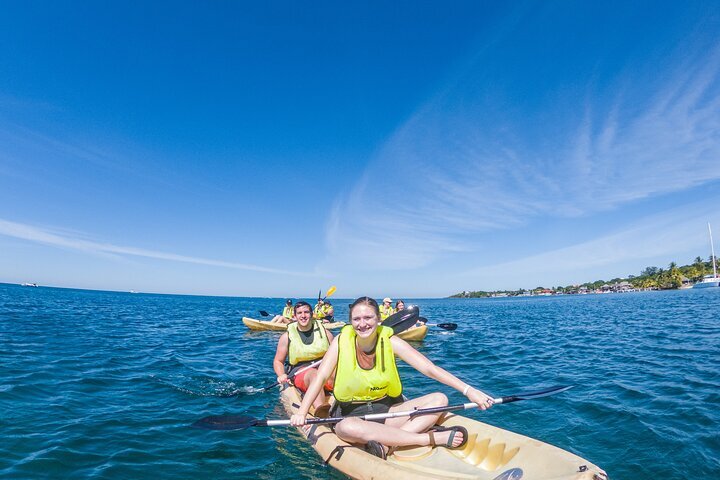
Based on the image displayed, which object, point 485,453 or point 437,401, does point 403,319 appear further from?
point 485,453

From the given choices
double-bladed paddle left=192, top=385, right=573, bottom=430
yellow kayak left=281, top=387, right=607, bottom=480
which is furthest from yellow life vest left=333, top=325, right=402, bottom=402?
yellow kayak left=281, top=387, right=607, bottom=480

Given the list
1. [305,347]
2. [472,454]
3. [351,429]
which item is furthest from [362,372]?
[305,347]

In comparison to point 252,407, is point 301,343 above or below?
above

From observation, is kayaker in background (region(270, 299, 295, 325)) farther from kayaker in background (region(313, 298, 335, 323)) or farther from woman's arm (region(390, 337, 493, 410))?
woman's arm (region(390, 337, 493, 410))

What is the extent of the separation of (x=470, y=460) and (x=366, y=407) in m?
1.43

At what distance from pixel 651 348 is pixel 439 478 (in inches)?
530

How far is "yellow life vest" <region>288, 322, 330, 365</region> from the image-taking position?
8.01 metres

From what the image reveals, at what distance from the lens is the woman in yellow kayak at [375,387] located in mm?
4664

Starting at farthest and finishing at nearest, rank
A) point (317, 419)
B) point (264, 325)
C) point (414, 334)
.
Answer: point (264, 325) < point (414, 334) < point (317, 419)

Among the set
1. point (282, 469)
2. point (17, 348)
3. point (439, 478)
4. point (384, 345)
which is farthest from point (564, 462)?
point (17, 348)

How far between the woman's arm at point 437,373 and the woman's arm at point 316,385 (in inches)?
31.8

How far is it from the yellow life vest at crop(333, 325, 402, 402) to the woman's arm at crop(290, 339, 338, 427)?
0.09 meters

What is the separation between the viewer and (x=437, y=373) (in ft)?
15.2

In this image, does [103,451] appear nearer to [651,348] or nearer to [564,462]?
[564,462]
